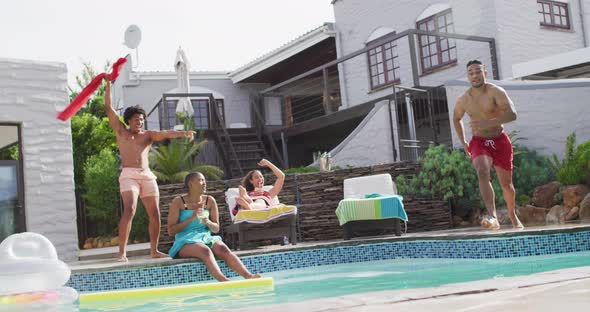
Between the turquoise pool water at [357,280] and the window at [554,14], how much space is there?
9.79 meters

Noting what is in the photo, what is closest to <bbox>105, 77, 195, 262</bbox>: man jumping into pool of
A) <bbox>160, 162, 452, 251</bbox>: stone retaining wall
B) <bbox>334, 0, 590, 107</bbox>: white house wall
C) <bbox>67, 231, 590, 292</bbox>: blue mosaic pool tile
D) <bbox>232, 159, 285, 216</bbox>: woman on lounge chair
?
<bbox>67, 231, 590, 292</bbox>: blue mosaic pool tile

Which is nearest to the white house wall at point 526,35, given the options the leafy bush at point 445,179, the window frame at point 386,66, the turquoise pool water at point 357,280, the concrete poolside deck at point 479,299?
the window frame at point 386,66

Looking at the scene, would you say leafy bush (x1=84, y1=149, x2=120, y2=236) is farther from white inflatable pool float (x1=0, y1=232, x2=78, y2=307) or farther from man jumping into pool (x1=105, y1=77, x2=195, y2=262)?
white inflatable pool float (x1=0, y1=232, x2=78, y2=307)

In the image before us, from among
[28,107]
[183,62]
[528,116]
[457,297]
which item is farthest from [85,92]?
[183,62]

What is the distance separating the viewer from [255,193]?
830 centimetres

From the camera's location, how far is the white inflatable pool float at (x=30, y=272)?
5.13 m

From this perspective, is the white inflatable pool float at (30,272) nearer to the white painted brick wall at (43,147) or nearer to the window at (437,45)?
the white painted brick wall at (43,147)

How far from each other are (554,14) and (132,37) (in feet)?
36.8

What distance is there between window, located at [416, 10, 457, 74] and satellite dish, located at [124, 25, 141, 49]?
27.1ft

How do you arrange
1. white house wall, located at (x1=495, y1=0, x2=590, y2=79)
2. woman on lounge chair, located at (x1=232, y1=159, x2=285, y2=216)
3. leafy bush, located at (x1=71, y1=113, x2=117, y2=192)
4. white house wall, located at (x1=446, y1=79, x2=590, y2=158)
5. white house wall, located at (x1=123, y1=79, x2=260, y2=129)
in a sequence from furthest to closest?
white house wall, located at (x1=123, y1=79, x2=260, y2=129)
leafy bush, located at (x1=71, y1=113, x2=117, y2=192)
white house wall, located at (x1=495, y1=0, x2=590, y2=79)
white house wall, located at (x1=446, y1=79, x2=590, y2=158)
woman on lounge chair, located at (x1=232, y1=159, x2=285, y2=216)

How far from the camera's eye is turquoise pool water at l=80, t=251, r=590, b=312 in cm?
502

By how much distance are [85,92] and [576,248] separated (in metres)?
4.90

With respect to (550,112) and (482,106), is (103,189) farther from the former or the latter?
(482,106)

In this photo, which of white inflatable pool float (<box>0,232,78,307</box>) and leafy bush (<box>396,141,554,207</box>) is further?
leafy bush (<box>396,141,554,207</box>)
